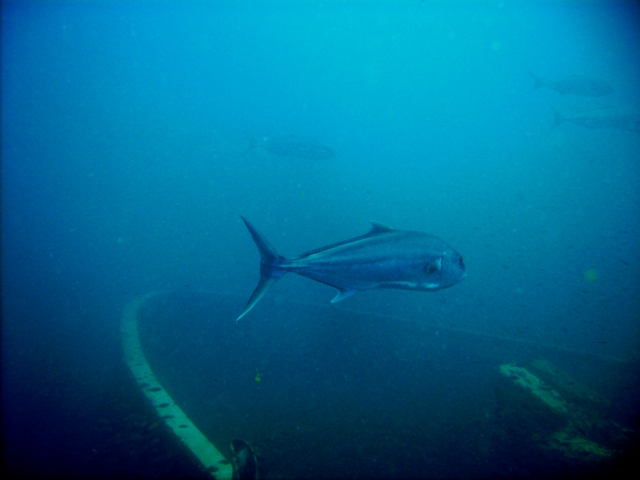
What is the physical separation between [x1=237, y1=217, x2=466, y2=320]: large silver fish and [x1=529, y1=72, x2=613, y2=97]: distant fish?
1397cm

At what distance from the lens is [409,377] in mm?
5879

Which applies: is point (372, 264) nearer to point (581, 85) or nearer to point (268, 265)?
point (268, 265)

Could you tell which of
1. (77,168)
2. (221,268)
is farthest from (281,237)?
(77,168)

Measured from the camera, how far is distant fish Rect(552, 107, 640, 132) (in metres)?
10.3

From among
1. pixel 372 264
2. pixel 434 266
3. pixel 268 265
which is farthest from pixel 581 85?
A: pixel 268 265

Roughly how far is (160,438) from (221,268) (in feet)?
46.0

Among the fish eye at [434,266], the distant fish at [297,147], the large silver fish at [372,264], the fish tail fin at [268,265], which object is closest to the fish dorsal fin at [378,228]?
the large silver fish at [372,264]

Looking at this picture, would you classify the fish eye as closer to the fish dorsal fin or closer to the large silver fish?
the large silver fish

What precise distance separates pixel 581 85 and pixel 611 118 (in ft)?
6.21

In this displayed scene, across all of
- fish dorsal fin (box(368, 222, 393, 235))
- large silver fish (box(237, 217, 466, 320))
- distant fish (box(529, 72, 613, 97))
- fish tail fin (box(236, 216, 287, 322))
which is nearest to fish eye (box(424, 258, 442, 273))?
large silver fish (box(237, 217, 466, 320))

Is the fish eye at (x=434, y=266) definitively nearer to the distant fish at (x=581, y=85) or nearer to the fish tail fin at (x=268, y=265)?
the fish tail fin at (x=268, y=265)

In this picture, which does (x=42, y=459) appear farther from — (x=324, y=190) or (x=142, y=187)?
(x=142, y=187)

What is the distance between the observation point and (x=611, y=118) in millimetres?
10570

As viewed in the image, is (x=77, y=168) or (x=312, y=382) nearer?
(x=312, y=382)
